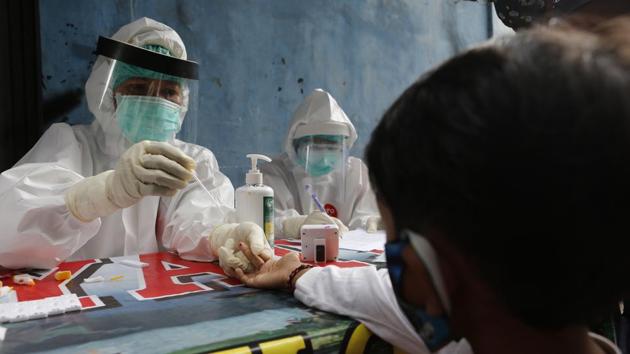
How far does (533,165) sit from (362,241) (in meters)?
1.11

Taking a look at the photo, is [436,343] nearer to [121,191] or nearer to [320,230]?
[320,230]

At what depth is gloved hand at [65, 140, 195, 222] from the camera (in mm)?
996

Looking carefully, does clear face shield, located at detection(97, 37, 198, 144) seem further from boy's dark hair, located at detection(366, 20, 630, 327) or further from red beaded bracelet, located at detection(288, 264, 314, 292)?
boy's dark hair, located at detection(366, 20, 630, 327)

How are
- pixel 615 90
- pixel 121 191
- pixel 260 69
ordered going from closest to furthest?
pixel 615 90
pixel 121 191
pixel 260 69

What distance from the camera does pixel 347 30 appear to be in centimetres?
263

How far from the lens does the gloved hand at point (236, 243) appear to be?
91 cm

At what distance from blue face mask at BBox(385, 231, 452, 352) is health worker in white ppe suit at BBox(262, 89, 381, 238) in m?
1.63

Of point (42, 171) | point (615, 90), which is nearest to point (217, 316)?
point (615, 90)

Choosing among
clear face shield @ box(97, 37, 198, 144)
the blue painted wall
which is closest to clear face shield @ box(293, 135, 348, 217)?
the blue painted wall

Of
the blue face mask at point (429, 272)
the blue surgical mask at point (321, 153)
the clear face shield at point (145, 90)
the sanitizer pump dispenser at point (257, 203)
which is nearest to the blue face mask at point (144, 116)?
the clear face shield at point (145, 90)

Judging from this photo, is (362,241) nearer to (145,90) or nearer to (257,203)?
(257,203)

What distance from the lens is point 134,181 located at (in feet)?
3.27

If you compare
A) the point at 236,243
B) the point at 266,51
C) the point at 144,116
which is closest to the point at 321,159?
the point at 266,51

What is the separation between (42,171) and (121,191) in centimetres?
28
